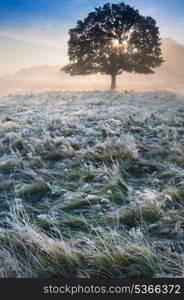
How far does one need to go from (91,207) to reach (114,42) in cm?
3166

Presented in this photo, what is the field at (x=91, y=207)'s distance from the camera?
2.80 metres

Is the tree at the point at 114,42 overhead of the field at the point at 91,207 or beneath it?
overhead

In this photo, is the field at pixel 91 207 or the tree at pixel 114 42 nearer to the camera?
the field at pixel 91 207

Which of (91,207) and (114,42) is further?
(114,42)

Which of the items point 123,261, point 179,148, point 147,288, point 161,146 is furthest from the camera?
point 161,146

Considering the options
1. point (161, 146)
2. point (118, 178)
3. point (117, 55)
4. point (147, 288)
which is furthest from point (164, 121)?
point (117, 55)

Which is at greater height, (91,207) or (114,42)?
(114,42)

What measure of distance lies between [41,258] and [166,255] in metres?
1.11

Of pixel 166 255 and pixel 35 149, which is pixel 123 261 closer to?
pixel 166 255

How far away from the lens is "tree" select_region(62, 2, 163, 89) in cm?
3266

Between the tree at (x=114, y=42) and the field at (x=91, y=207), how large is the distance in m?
26.2

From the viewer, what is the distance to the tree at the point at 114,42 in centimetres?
3266

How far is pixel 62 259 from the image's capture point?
2867mm

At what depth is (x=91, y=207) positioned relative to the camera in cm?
412
